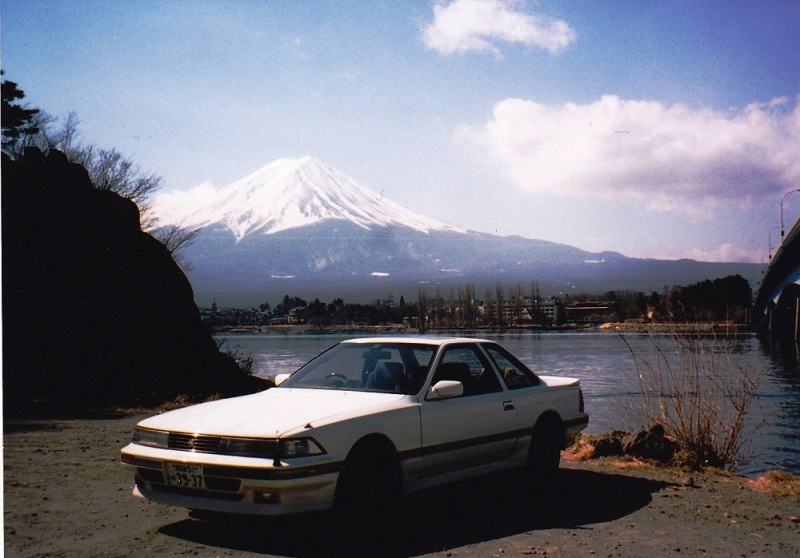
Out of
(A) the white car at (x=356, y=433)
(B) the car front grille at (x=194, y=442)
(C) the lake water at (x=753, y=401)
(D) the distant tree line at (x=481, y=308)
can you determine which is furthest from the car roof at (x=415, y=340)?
(D) the distant tree line at (x=481, y=308)

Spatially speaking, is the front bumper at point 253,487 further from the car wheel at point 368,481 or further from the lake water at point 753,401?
the lake water at point 753,401

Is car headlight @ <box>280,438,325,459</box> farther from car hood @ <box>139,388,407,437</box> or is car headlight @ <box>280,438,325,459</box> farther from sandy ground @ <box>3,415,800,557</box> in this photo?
sandy ground @ <box>3,415,800,557</box>

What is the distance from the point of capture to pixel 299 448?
5.13 meters

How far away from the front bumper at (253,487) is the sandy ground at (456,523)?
0.27 metres

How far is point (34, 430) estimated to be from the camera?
1190 cm

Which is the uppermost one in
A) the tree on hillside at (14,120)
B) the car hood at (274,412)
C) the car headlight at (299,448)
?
the tree on hillside at (14,120)

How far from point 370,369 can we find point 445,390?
2.59ft

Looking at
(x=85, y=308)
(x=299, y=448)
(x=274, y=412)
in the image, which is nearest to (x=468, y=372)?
(x=274, y=412)

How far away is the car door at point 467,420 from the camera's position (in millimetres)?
6156

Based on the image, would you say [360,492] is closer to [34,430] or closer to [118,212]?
[34,430]

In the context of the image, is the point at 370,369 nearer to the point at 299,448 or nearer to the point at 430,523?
the point at 430,523

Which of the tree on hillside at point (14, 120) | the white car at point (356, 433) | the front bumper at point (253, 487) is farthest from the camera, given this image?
the tree on hillside at point (14, 120)

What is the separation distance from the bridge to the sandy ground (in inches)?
1383

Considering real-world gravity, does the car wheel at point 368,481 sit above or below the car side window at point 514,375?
below
